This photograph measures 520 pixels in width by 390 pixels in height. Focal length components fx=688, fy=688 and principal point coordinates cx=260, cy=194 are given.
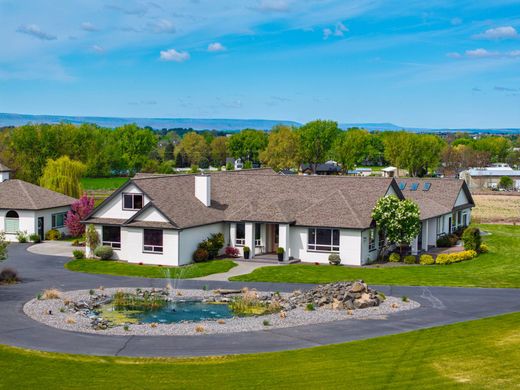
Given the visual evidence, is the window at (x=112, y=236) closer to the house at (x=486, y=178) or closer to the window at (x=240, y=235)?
the window at (x=240, y=235)

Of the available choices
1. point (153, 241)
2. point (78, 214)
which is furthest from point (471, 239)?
point (78, 214)

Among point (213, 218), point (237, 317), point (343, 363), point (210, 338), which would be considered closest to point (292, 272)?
point (213, 218)

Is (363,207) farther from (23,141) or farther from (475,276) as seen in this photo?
(23,141)

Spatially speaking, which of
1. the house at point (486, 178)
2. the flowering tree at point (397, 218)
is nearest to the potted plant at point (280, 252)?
the flowering tree at point (397, 218)

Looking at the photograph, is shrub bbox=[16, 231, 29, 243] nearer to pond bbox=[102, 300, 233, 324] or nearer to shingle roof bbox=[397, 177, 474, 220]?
pond bbox=[102, 300, 233, 324]

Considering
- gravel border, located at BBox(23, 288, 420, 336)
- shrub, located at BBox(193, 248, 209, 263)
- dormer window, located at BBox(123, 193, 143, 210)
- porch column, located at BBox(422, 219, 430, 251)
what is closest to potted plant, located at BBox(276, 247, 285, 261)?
shrub, located at BBox(193, 248, 209, 263)

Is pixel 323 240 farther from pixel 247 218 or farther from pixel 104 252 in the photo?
pixel 104 252
